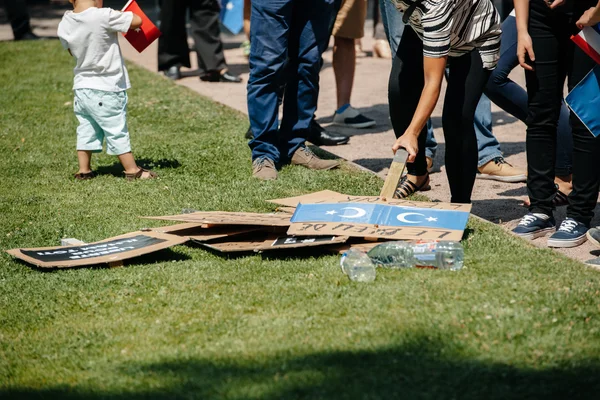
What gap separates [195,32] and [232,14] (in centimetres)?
88

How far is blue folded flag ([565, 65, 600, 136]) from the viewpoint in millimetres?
4316

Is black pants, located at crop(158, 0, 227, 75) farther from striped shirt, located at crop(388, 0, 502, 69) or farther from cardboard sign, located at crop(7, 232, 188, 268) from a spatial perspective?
cardboard sign, located at crop(7, 232, 188, 268)

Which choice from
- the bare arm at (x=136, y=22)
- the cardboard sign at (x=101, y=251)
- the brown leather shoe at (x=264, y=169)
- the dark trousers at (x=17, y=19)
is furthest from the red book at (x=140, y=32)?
the dark trousers at (x=17, y=19)

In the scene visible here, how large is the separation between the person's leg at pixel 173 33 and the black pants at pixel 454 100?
A: 5.63 meters

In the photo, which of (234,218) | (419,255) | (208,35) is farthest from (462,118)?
(208,35)

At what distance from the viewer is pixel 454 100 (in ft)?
15.1

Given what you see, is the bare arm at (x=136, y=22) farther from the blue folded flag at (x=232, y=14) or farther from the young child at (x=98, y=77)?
the blue folded flag at (x=232, y=14)

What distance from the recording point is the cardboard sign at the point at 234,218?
4148 mm

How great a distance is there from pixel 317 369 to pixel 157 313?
88 centimetres

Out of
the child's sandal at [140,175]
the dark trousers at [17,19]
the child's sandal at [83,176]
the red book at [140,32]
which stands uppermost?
the red book at [140,32]

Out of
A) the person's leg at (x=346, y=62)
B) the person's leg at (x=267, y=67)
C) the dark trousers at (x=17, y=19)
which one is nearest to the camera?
the person's leg at (x=267, y=67)

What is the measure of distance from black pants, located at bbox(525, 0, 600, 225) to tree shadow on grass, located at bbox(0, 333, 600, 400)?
1.73m

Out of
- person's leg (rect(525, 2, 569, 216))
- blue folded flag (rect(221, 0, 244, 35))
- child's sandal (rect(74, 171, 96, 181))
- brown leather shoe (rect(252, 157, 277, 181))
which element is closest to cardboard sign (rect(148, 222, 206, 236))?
brown leather shoe (rect(252, 157, 277, 181))

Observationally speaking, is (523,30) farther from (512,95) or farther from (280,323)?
(280,323)
